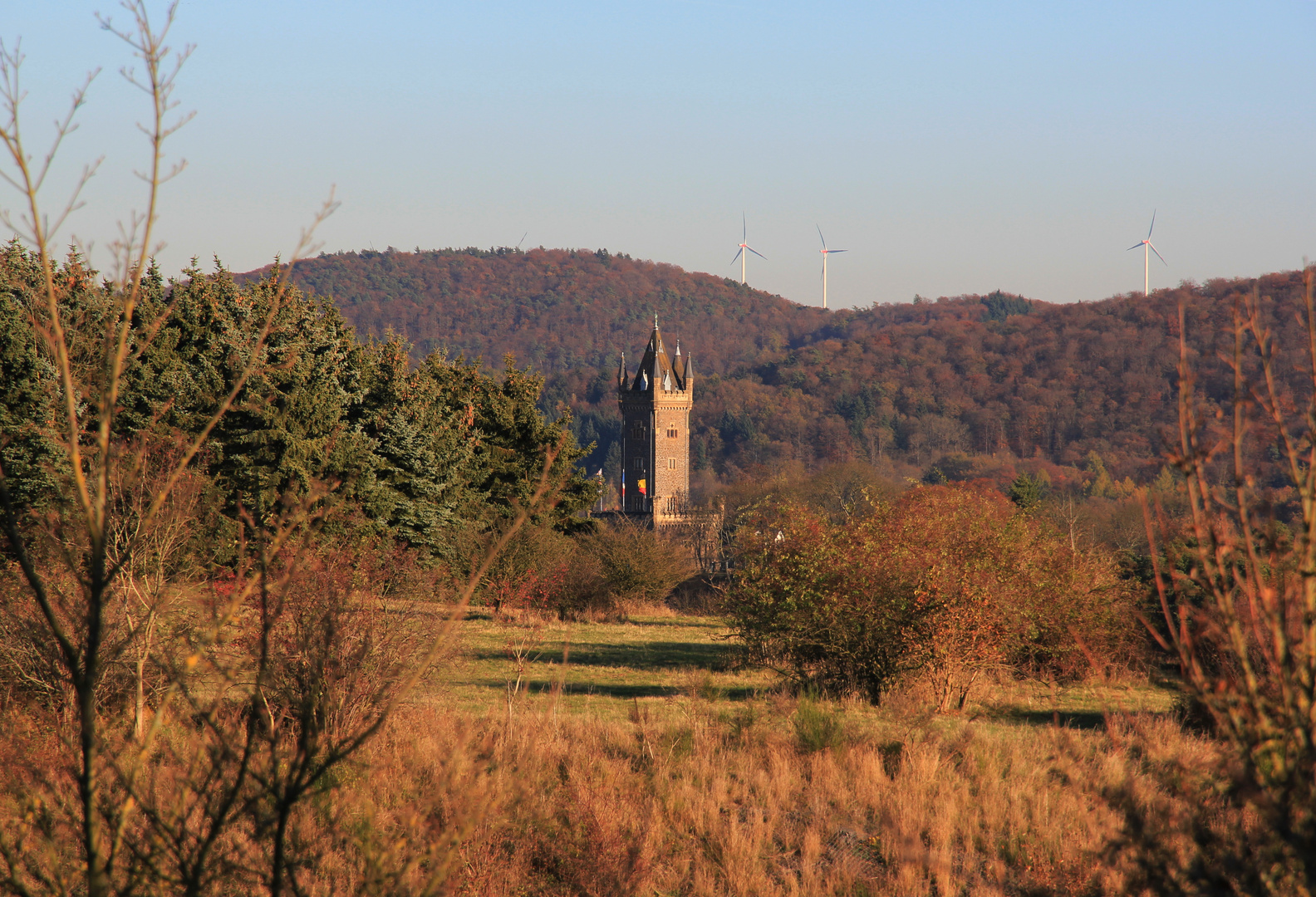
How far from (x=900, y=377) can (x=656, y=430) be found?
156 feet

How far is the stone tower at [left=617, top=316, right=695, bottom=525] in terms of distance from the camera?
9631 centimetres

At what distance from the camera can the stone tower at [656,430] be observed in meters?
96.3

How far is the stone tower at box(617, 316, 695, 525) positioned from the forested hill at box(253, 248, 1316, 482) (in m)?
9.66

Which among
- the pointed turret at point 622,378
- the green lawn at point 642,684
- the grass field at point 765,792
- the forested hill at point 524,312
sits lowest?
the green lawn at point 642,684

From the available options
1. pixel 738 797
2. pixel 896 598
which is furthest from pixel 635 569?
pixel 738 797

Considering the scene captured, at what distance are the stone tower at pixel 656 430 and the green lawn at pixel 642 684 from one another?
220ft

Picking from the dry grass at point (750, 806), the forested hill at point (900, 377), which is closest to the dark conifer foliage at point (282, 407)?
the dry grass at point (750, 806)

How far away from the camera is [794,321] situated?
19775 cm

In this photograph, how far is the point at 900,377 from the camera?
132m

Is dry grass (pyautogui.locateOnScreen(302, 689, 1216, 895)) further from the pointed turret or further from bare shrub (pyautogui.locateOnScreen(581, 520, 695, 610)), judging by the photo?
the pointed turret

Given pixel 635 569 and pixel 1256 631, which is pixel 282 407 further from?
pixel 1256 631

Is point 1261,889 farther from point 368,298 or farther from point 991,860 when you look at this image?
point 368,298

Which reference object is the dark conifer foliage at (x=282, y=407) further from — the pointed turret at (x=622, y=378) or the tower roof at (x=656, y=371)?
the pointed turret at (x=622, y=378)

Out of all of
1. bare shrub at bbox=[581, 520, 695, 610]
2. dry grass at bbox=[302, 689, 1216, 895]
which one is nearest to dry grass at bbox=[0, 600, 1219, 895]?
dry grass at bbox=[302, 689, 1216, 895]
